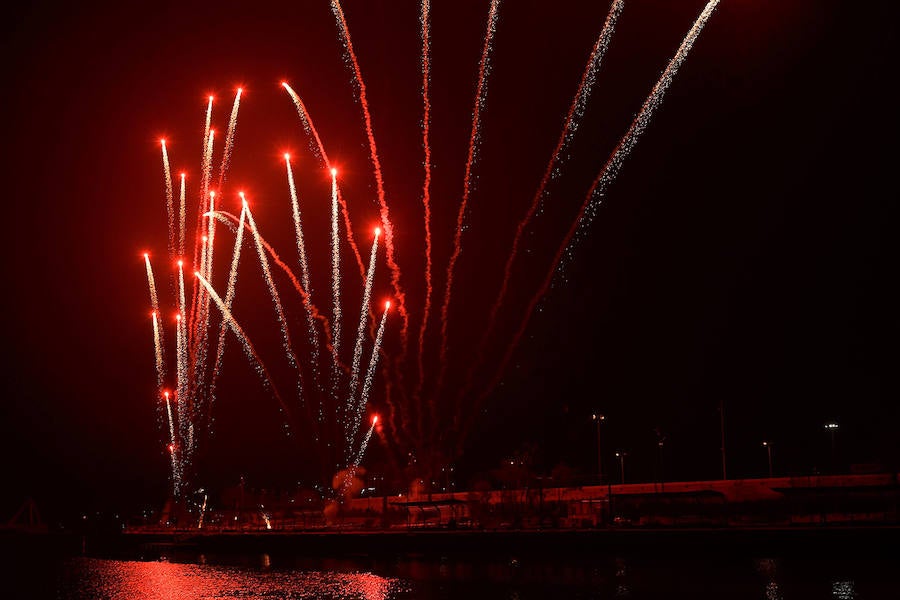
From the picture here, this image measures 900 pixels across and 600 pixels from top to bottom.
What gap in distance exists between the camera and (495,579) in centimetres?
4866

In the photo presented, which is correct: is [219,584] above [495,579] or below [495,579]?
below

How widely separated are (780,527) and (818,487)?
15.1m

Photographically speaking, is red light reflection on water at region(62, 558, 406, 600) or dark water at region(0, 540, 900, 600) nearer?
dark water at region(0, 540, 900, 600)

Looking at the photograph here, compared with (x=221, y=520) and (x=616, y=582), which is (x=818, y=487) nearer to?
(x=616, y=582)

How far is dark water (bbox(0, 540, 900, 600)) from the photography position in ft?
138

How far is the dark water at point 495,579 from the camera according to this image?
42.0 m

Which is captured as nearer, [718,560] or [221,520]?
[718,560]

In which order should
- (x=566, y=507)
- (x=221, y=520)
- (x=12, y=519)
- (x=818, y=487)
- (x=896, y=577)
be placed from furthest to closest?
(x=12, y=519)
(x=221, y=520)
(x=566, y=507)
(x=818, y=487)
(x=896, y=577)

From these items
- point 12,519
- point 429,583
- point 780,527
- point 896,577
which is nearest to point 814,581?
point 896,577

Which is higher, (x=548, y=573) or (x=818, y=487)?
(x=818, y=487)

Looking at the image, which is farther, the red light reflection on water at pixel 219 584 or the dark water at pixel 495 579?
the red light reflection on water at pixel 219 584

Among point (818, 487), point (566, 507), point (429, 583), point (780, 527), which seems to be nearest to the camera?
point (429, 583)

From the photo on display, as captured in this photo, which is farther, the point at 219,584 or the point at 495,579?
the point at 219,584

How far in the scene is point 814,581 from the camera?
4325cm
